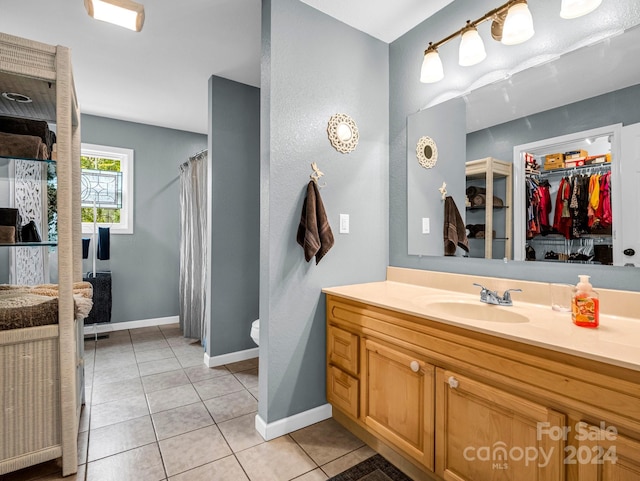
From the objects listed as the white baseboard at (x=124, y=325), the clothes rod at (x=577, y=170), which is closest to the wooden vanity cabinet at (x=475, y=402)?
the clothes rod at (x=577, y=170)

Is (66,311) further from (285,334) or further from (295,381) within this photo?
(295,381)

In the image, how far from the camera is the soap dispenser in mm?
1246

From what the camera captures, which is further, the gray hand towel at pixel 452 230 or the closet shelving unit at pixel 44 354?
the gray hand towel at pixel 452 230

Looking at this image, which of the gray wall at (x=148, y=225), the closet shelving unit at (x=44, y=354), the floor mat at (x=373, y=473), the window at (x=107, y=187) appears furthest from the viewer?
the gray wall at (x=148, y=225)

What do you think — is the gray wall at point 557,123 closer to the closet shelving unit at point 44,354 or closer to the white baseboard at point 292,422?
the white baseboard at point 292,422

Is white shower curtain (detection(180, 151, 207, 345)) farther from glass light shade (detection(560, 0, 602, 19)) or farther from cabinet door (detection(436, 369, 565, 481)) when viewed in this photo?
glass light shade (detection(560, 0, 602, 19))


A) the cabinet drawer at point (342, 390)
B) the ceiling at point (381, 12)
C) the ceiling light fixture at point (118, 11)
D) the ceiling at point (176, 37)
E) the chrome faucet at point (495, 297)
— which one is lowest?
the cabinet drawer at point (342, 390)

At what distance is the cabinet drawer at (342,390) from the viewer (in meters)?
1.89

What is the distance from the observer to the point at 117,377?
276 cm

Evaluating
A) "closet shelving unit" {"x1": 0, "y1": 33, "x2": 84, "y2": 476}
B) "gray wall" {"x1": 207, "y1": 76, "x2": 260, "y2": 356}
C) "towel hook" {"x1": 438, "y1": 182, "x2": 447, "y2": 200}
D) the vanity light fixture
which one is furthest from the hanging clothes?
the vanity light fixture

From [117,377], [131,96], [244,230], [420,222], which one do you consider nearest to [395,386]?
[420,222]

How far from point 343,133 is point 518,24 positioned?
1054 mm

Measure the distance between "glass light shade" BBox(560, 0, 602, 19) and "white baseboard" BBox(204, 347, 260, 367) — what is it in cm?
314

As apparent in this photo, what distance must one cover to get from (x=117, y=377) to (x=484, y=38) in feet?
11.9
